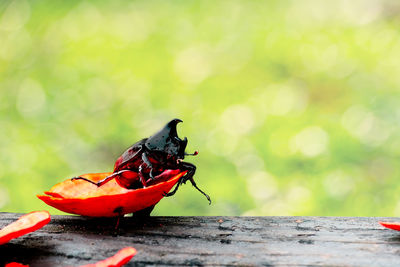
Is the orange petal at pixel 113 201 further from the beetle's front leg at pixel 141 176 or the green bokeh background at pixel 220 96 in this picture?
the green bokeh background at pixel 220 96

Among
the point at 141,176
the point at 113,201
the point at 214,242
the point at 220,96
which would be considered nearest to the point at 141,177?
the point at 141,176

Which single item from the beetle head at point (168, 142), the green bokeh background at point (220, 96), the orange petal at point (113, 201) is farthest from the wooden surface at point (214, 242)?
the green bokeh background at point (220, 96)

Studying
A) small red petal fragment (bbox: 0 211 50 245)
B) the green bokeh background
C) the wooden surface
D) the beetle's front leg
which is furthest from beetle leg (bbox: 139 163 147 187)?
the green bokeh background

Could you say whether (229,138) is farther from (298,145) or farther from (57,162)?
(57,162)

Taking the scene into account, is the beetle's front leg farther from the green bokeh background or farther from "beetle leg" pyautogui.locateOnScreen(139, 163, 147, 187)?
the green bokeh background

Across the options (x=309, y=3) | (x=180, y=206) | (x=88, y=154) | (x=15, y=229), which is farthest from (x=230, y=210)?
(x=309, y=3)

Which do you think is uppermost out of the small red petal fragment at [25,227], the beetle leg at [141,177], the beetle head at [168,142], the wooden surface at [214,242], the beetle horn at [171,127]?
the beetle horn at [171,127]
